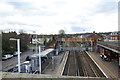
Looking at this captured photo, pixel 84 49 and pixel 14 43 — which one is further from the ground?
pixel 14 43

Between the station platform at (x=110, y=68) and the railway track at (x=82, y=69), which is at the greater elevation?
the station platform at (x=110, y=68)

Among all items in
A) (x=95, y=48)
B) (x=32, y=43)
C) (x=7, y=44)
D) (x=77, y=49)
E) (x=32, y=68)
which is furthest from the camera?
(x=32, y=43)

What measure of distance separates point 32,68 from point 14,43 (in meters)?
9.73

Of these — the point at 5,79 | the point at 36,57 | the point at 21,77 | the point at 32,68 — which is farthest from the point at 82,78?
the point at 36,57

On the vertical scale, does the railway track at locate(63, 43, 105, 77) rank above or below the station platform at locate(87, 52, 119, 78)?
below

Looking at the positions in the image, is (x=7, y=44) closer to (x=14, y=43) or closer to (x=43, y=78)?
(x=14, y=43)

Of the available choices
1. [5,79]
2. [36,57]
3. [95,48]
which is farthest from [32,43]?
[5,79]

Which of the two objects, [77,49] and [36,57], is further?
[77,49]

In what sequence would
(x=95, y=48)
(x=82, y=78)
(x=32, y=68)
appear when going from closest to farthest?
(x=82, y=78)
(x=32, y=68)
(x=95, y=48)

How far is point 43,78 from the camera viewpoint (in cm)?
116

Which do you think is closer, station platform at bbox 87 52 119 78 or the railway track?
station platform at bbox 87 52 119 78

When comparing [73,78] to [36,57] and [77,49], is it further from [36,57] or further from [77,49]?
[77,49]

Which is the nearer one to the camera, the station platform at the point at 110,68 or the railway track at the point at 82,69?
the station platform at the point at 110,68

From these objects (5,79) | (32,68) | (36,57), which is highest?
(5,79)
